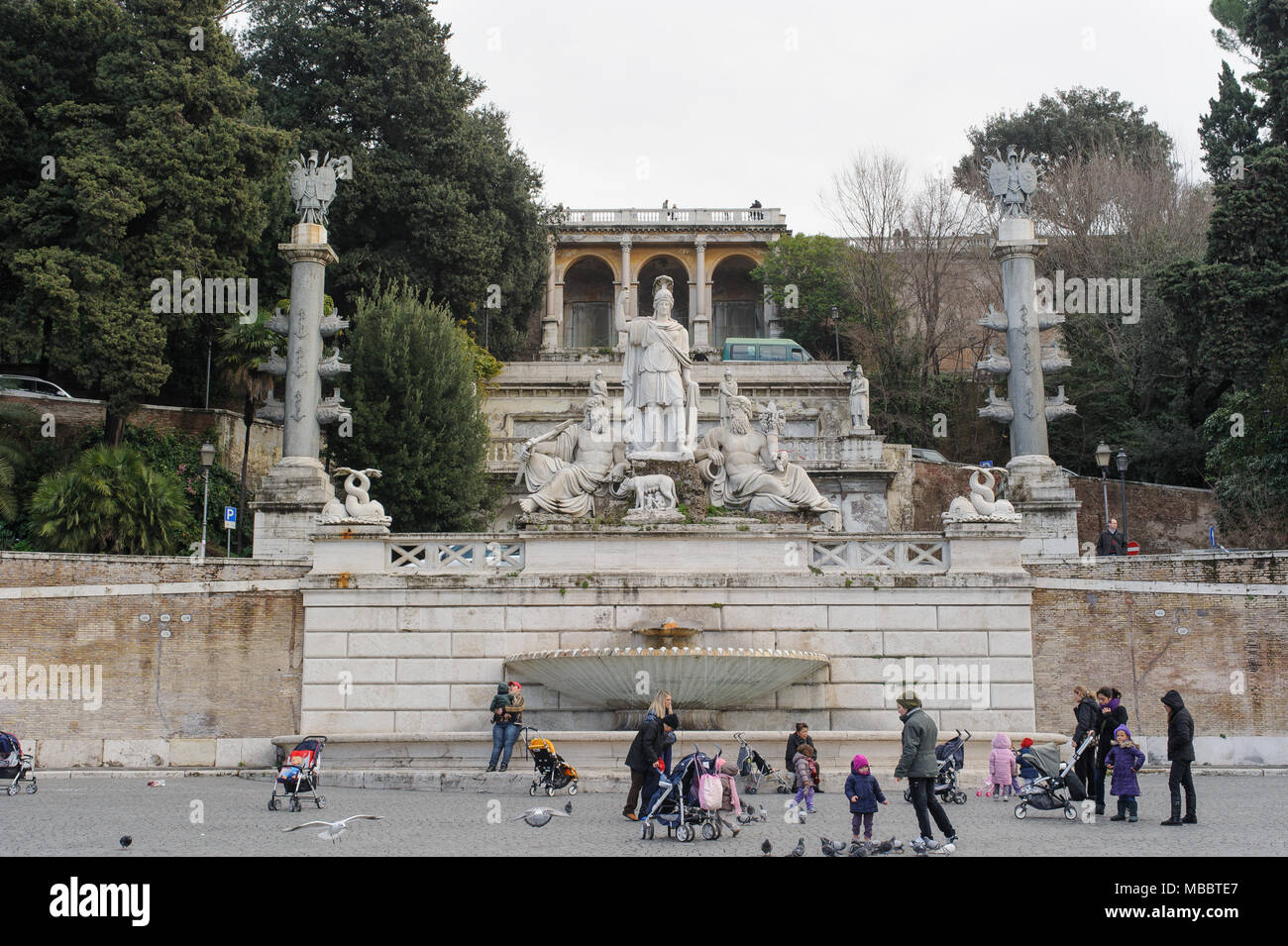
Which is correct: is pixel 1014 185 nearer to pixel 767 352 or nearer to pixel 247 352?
pixel 767 352

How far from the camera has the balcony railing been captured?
56.0 meters

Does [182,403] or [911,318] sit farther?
[911,318]

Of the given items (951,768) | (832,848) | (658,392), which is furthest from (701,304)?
(832,848)

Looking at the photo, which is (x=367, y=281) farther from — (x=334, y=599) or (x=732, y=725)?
(x=732, y=725)

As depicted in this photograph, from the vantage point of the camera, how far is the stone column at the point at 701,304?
177ft

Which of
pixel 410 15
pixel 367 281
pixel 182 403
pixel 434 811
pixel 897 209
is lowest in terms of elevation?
pixel 434 811

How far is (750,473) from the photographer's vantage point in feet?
67.5

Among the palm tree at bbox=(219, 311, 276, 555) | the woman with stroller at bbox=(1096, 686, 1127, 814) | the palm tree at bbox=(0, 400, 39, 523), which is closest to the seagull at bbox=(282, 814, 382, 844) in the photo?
the woman with stroller at bbox=(1096, 686, 1127, 814)

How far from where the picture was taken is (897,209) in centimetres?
4119

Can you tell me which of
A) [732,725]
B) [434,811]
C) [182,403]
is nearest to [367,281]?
[182,403]

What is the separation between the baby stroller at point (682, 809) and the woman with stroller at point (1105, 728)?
4803mm

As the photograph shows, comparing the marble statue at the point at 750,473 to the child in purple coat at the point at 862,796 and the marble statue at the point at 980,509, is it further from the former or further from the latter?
the child in purple coat at the point at 862,796

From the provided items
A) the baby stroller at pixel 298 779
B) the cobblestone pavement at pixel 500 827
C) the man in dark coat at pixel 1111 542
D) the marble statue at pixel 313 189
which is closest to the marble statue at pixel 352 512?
the cobblestone pavement at pixel 500 827

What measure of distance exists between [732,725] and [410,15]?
26.8 metres
